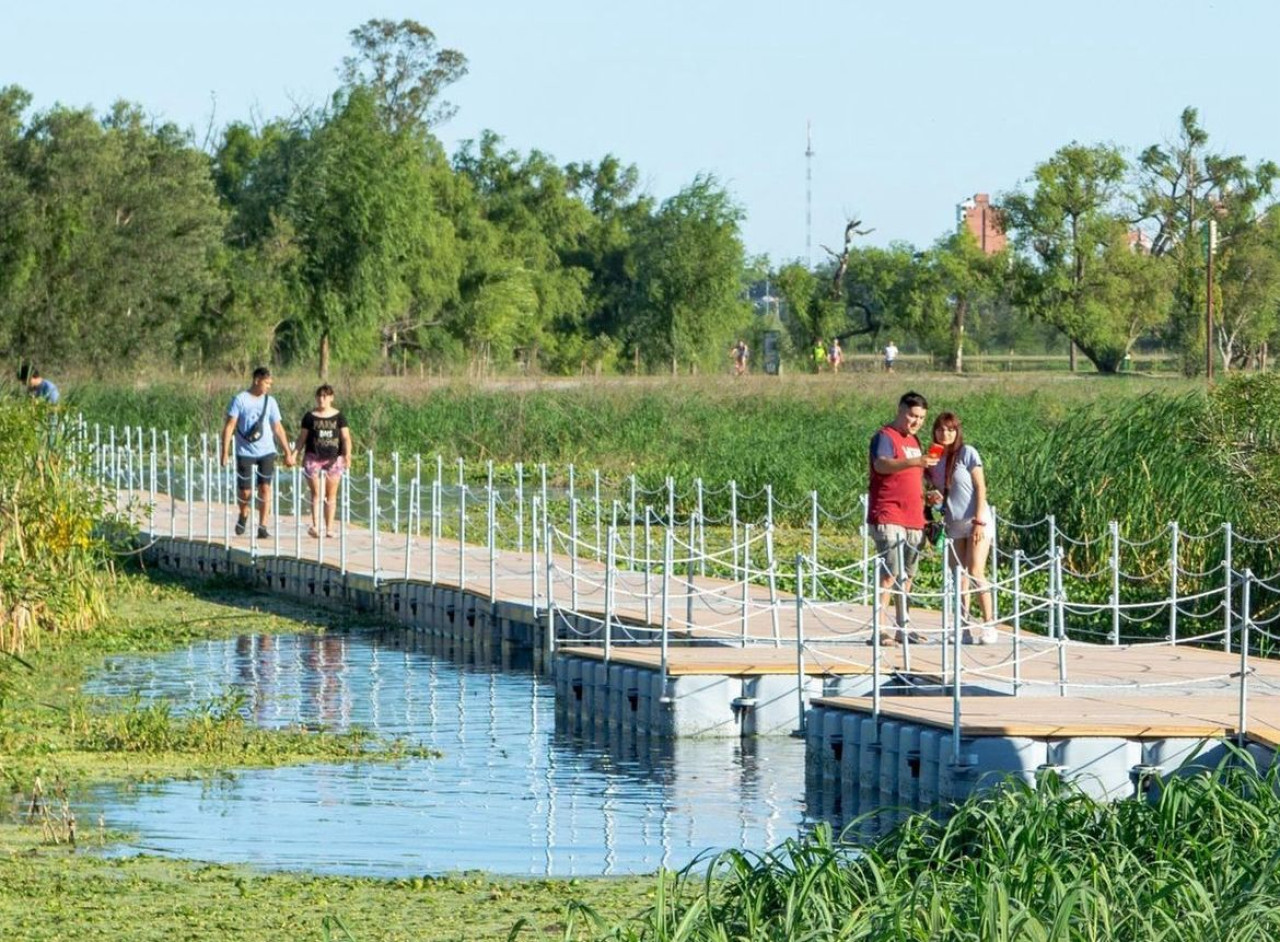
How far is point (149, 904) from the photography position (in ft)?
33.0

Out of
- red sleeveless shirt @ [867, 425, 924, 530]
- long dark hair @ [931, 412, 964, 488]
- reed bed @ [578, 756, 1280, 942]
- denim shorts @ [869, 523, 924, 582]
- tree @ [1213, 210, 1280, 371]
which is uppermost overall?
tree @ [1213, 210, 1280, 371]

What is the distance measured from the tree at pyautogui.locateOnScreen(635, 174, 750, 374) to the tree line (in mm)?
94

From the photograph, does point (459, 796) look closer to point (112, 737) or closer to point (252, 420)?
point (112, 737)

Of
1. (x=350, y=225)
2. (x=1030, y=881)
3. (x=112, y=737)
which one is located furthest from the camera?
(x=350, y=225)

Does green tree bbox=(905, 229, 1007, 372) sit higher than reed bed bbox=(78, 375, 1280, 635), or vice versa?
green tree bbox=(905, 229, 1007, 372)

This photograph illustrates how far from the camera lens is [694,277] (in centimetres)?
7756

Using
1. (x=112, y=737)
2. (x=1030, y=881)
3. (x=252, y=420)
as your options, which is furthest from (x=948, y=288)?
(x=1030, y=881)

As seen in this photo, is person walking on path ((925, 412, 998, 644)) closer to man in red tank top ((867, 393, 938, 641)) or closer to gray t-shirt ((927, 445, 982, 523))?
gray t-shirt ((927, 445, 982, 523))

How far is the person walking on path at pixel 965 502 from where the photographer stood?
16.6 meters

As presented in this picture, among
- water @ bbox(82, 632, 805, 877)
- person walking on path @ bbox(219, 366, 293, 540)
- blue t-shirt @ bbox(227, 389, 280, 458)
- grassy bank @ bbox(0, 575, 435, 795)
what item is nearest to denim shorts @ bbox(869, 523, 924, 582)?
water @ bbox(82, 632, 805, 877)

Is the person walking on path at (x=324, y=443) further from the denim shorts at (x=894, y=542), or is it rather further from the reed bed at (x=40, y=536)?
the denim shorts at (x=894, y=542)

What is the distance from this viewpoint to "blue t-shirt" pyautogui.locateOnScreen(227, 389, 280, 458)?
78.8 ft

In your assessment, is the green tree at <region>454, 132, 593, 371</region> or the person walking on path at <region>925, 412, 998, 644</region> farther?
the green tree at <region>454, 132, 593, 371</region>

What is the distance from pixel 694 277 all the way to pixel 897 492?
61316 mm
